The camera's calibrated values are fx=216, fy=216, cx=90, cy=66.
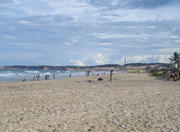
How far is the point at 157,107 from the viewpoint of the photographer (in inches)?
392

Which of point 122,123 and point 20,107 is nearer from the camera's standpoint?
point 122,123

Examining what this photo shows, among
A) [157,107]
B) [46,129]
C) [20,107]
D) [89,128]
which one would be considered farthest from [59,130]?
[157,107]

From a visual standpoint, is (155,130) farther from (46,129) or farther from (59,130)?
(46,129)

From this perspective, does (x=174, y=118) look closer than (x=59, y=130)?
No

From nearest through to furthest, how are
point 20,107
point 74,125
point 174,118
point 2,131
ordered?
point 2,131 → point 74,125 → point 174,118 → point 20,107

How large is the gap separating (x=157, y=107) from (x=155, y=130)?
3.71m

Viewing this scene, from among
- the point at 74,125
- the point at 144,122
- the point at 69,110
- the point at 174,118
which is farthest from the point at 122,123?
the point at 69,110

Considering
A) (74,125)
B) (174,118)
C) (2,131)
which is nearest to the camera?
(2,131)

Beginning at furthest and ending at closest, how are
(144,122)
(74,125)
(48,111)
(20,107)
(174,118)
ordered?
(20,107), (48,111), (174,118), (144,122), (74,125)

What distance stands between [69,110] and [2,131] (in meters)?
3.38

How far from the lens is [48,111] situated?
8.95m

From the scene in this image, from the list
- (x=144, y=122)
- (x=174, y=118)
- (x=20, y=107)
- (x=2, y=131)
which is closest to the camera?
(x=2, y=131)

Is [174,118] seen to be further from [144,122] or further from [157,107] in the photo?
[157,107]

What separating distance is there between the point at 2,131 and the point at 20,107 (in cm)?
361
